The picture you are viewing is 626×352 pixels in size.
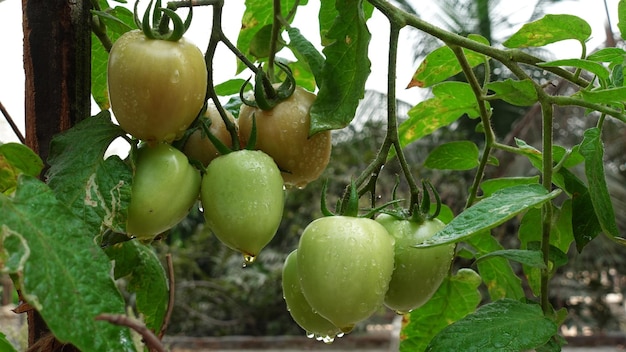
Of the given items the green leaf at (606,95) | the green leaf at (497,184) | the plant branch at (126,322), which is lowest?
the green leaf at (497,184)

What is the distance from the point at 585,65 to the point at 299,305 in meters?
0.20

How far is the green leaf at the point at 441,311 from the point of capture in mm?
491

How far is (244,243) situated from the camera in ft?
1.09

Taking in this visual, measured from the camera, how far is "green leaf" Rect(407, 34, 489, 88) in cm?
49

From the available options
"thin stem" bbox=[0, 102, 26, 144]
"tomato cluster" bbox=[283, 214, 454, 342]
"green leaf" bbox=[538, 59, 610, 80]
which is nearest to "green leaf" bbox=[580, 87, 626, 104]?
"green leaf" bbox=[538, 59, 610, 80]

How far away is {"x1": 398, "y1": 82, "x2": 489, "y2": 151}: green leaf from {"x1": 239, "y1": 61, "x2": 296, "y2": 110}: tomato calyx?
159 mm

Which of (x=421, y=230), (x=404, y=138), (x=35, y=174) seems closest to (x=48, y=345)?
(x=35, y=174)

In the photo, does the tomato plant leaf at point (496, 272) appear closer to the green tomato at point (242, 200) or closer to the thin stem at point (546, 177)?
the thin stem at point (546, 177)

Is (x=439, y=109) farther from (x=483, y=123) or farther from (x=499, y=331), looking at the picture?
(x=499, y=331)

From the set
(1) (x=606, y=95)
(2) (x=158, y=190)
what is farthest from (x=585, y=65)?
(2) (x=158, y=190)

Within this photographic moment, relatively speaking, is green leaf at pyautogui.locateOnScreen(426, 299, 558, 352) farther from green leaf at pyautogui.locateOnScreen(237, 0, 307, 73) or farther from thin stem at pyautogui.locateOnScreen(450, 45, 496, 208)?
green leaf at pyautogui.locateOnScreen(237, 0, 307, 73)

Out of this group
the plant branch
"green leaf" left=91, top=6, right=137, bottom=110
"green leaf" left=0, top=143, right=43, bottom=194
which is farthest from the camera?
"green leaf" left=91, top=6, right=137, bottom=110

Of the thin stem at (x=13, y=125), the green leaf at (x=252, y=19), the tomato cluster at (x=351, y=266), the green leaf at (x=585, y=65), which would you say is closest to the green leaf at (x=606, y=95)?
the green leaf at (x=585, y=65)

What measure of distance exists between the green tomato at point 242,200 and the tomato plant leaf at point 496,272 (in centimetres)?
21
